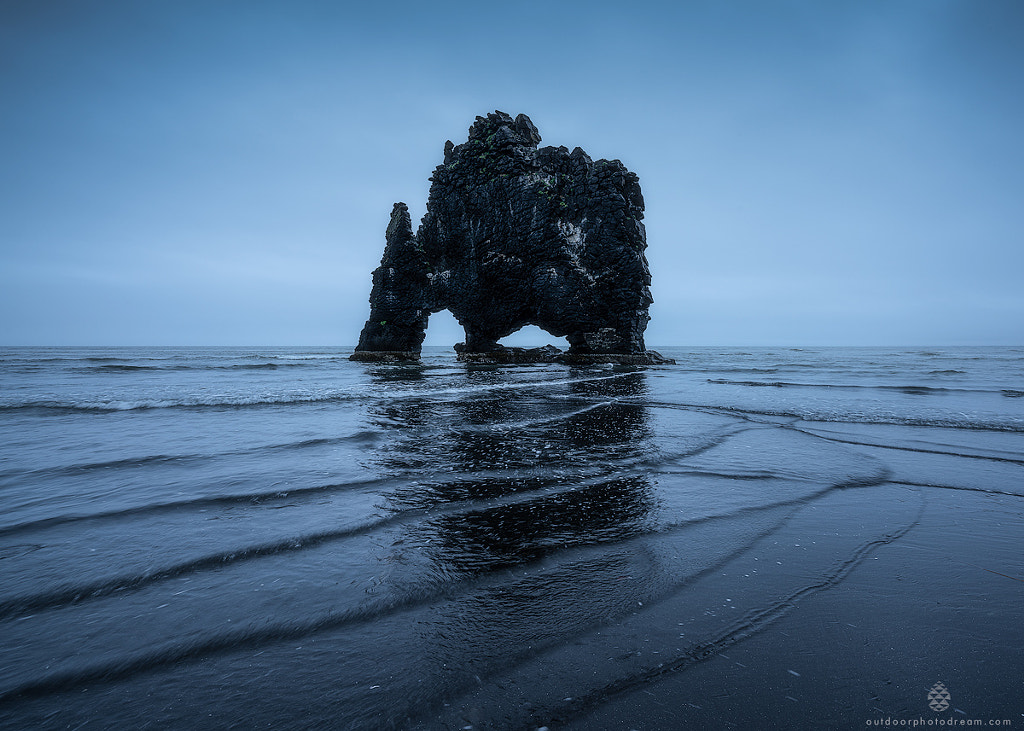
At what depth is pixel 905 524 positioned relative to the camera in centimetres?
442

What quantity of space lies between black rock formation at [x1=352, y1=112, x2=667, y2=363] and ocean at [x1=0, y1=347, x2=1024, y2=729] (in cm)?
3866

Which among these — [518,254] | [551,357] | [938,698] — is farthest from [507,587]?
[551,357]

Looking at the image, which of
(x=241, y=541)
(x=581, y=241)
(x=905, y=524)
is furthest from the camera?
(x=581, y=241)

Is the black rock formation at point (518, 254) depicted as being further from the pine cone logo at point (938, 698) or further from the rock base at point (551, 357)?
the pine cone logo at point (938, 698)

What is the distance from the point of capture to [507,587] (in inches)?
126

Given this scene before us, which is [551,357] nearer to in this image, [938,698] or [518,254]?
[518,254]

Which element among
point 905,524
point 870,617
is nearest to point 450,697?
point 870,617

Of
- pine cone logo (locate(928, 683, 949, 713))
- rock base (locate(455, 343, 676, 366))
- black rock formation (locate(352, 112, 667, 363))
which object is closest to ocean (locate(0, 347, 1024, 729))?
pine cone logo (locate(928, 683, 949, 713))

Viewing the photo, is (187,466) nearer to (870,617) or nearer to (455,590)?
(455,590)

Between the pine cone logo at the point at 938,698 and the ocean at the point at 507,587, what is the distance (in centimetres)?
1

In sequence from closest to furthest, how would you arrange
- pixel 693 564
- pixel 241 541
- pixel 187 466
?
pixel 693 564
pixel 241 541
pixel 187 466

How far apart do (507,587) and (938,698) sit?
7.84 feet

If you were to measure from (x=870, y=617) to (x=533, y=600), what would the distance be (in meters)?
2.19

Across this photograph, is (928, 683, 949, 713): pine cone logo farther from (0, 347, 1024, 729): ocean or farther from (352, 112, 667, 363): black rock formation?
(352, 112, 667, 363): black rock formation
